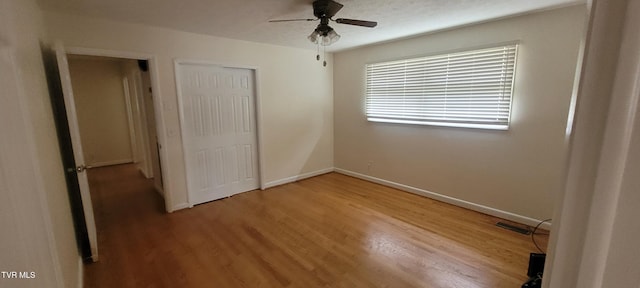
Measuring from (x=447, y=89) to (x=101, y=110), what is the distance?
6.83 metres

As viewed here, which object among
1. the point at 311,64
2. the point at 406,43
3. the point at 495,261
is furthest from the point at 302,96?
the point at 495,261

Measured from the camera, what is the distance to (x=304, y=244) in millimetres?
2609

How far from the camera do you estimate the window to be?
296cm

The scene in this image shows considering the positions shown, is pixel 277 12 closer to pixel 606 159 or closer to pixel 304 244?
pixel 304 244

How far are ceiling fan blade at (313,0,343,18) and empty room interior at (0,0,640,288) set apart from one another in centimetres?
2

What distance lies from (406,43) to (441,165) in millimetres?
1816

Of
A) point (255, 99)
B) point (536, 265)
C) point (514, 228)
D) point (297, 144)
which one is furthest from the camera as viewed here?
point (297, 144)

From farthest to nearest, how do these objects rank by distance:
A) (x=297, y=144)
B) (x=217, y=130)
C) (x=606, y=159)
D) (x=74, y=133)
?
(x=297, y=144) < (x=217, y=130) < (x=74, y=133) < (x=606, y=159)

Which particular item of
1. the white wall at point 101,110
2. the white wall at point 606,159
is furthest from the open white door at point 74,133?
the white wall at point 101,110

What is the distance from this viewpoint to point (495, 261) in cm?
230

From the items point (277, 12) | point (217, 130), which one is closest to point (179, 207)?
point (217, 130)

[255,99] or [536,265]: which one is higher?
[255,99]

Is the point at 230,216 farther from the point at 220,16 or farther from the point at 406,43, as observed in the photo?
the point at 406,43

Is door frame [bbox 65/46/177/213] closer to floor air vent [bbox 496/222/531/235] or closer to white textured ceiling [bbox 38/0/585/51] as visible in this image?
white textured ceiling [bbox 38/0/585/51]
